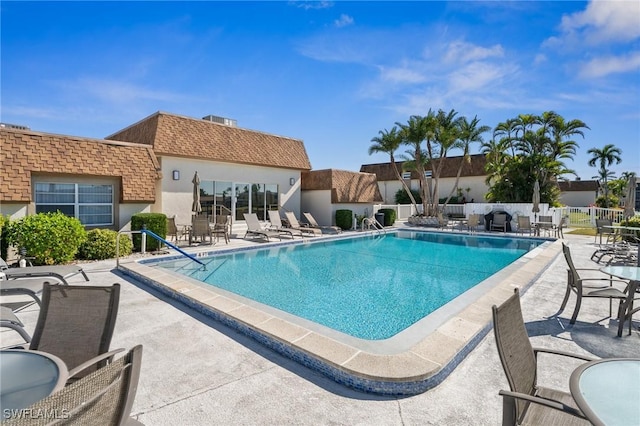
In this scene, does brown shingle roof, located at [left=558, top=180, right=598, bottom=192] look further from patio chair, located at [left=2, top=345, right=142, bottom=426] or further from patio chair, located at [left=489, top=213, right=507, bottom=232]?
patio chair, located at [left=2, top=345, right=142, bottom=426]

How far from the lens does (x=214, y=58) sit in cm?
1299

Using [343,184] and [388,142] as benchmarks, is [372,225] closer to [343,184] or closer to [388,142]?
[343,184]

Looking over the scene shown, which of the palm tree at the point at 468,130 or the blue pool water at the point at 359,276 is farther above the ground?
the palm tree at the point at 468,130

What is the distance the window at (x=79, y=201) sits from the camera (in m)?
10.8


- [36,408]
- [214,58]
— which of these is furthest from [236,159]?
[36,408]

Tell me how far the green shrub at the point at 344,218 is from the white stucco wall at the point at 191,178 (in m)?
3.16

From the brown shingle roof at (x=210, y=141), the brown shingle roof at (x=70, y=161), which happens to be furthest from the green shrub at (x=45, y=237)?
the brown shingle roof at (x=210, y=141)

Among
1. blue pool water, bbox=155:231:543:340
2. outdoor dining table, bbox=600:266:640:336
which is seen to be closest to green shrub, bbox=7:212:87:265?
blue pool water, bbox=155:231:543:340

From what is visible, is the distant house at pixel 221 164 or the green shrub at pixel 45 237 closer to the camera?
the green shrub at pixel 45 237

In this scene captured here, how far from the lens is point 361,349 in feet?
12.6

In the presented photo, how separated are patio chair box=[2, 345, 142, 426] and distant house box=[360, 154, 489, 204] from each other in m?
33.3

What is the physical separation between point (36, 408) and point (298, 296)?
612 centimetres

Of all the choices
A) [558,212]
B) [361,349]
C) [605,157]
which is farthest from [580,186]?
[361,349]

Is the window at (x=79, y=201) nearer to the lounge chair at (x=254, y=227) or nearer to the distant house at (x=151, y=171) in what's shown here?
the distant house at (x=151, y=171)
